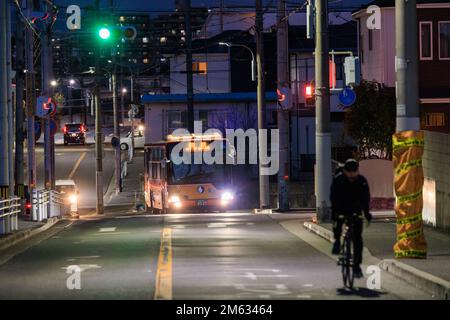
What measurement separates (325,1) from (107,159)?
60.2m

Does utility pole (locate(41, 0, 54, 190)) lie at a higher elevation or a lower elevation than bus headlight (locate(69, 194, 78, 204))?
higher

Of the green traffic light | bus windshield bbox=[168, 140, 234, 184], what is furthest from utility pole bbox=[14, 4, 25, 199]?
the green traffic light

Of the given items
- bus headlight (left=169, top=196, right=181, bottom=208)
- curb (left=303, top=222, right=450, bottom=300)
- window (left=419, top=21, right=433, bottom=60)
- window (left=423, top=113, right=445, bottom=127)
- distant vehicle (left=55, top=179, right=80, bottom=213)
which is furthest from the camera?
distant vehicle (left=55, top=179, right=80, bottom=213)

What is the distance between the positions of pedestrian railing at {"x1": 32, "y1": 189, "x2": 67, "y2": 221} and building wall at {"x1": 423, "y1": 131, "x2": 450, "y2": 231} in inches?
607

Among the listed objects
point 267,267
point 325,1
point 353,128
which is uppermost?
point 325,1

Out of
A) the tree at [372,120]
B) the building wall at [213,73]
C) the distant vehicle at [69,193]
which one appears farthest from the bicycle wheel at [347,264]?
the building wall at [213,73]

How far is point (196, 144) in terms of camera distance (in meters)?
43.4

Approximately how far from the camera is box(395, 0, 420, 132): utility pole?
20.1 metres

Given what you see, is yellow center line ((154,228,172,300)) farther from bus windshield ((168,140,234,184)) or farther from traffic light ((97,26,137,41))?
bus windshield ((168,140,234,184))

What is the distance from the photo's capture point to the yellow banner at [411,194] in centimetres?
1938

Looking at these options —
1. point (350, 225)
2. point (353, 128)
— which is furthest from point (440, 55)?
point (350, 225)

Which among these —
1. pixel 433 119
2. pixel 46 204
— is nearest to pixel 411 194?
pixel 46 204

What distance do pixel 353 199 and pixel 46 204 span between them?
2674 cm
